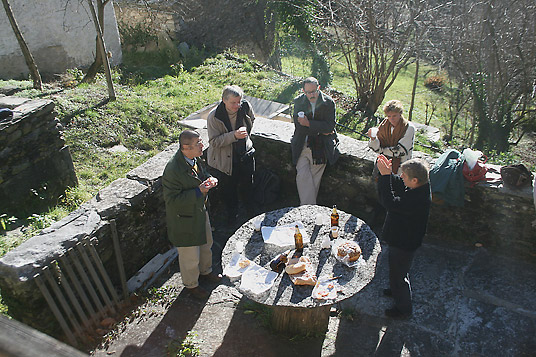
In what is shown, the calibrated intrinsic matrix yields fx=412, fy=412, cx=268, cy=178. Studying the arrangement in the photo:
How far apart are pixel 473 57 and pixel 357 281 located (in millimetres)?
9536

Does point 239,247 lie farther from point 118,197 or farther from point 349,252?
point 118,197

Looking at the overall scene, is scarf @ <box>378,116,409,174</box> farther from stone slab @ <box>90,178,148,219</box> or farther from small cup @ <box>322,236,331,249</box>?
stone slab @ <box>90,178,148,219</box>

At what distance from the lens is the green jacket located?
4039mm

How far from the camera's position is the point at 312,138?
5.29m

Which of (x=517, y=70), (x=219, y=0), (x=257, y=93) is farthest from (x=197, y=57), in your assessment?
(x=517, y=70)

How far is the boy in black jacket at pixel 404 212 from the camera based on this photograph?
362cm

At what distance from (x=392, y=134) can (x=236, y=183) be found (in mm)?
2085

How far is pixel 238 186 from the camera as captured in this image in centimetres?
582

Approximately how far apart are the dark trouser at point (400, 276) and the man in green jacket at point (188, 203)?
1.89 m

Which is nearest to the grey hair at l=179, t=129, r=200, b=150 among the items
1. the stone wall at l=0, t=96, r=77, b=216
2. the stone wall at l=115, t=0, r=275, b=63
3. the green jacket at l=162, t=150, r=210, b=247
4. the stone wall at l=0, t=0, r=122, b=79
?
the green jacket at l=162, t=150, r=210, b=247

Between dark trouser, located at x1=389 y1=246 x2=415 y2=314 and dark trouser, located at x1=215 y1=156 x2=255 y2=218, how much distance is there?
2229 millimetres

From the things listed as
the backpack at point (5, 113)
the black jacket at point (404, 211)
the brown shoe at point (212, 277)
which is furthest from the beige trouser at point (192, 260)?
the backpack at point (5, 113)

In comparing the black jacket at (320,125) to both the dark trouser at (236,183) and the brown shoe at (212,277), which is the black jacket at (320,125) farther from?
the brown shoe at (212,277)

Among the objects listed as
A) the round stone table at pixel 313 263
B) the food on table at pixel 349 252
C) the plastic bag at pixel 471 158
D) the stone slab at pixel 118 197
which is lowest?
the round stone table at pixel 313 263
